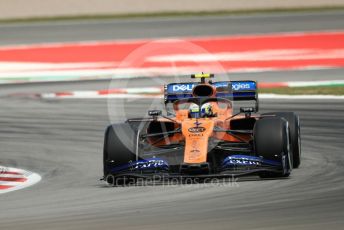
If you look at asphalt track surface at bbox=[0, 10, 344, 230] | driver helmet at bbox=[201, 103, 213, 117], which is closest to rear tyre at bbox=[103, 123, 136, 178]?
asphalt track surface at bbox=[0, 10, 344, 230]

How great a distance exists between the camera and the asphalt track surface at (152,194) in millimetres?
9758

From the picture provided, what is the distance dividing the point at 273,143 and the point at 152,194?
1.81 m

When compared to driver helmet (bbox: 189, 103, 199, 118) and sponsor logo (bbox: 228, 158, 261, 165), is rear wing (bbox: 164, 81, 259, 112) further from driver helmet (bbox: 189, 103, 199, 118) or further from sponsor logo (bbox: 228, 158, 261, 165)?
sponsor logo (bbox: 228, 158, 261, 165)

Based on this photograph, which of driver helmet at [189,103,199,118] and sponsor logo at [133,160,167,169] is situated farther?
driver helmet at [189,103,199,118]

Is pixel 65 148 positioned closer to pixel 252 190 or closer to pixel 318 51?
pixel 252 190

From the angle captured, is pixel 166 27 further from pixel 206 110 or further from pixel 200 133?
pixel 200 133

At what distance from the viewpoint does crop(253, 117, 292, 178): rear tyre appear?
41.2 feet

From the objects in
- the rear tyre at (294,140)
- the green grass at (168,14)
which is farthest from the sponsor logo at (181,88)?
the green grass at (168,14)

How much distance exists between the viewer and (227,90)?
14.4 meters

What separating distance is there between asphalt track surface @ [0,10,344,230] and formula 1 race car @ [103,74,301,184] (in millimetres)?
254

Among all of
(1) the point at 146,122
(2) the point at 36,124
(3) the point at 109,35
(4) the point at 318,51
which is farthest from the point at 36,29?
(1) the point at 146,122

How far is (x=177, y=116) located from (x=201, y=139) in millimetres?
1103

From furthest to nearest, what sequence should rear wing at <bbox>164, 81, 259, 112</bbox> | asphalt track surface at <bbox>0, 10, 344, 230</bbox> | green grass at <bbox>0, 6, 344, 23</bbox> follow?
green grass at <bbox>0, 6, 344, 23</bbox>
rear wing at <bbox>164, 81, 259, 112</bbox>
asphalt track surface at <bbox>0, 10, 344, 230</bbox>

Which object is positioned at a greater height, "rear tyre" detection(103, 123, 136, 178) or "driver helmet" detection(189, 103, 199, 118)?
"driver helmet" detection(189, 103, 199, 118)
